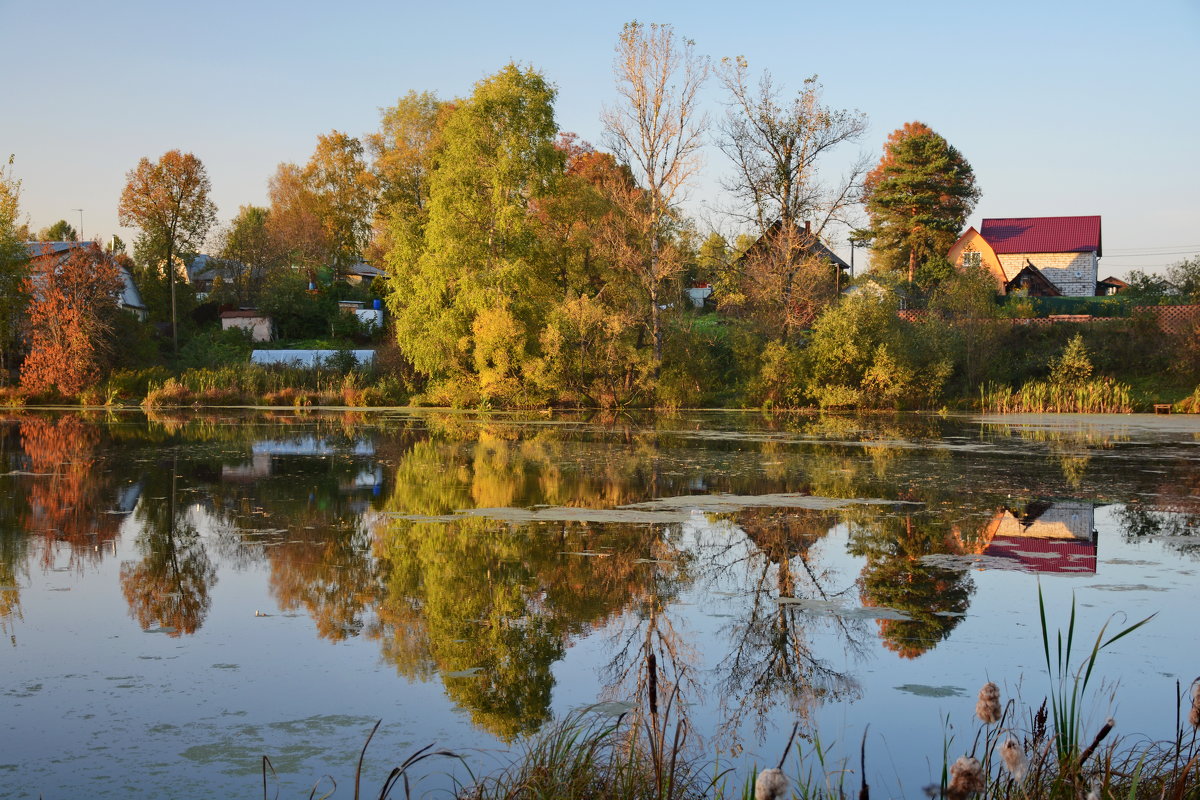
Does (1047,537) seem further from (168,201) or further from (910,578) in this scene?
(168,201)

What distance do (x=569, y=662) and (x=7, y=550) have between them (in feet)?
20.6

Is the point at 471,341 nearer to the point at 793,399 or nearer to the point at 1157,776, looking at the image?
the point at 793,399

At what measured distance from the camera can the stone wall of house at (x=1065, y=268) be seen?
57.1m

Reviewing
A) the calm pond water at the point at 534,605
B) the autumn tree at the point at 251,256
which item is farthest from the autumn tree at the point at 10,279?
the calm pond water at the point at 534,605

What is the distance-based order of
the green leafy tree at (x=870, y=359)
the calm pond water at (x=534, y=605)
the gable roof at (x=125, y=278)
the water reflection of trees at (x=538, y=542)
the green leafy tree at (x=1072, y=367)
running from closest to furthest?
the calm pond water at (x=534, y=605)
the water reflection of trees at (x=538, y=542)
the green leafy tree at (x=870, y=359)
the green leafy tree at (x=1072, y=367)
the gable roof at (x=125, y=278)

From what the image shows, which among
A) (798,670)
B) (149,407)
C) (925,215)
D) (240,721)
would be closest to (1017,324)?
(925,215)

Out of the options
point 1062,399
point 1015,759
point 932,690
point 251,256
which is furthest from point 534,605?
point 251,256

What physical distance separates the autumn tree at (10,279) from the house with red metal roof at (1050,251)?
44.9m

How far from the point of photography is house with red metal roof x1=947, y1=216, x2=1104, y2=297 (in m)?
57.1

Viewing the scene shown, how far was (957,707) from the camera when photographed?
543 centimetres

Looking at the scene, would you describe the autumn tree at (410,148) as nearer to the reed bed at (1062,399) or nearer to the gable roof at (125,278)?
the gable roof at (125,278)

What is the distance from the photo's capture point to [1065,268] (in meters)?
57.5

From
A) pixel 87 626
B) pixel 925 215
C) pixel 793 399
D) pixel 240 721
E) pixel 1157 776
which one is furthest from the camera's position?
pixel 925 215

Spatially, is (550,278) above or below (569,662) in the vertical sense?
above
